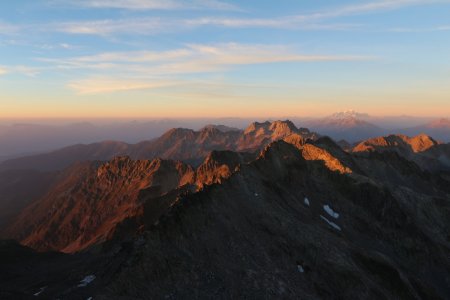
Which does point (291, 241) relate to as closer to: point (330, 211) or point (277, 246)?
point (277, 246)

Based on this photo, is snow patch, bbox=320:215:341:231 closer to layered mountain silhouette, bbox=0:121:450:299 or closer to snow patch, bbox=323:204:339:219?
layered mountain silhouette, bbox=0:121:450:299

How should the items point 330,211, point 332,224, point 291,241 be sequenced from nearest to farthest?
1. point 291,241
2. point 332,224
3. point 330,211

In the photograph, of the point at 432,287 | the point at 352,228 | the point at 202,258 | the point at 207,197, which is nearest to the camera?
the point at 202,258

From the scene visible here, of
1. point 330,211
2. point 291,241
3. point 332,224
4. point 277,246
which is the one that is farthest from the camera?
point 330,211

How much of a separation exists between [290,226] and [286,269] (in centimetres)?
1188

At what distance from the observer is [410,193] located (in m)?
114

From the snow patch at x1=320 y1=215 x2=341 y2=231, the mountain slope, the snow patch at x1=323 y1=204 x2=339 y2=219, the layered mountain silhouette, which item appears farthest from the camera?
the snow patch at x1=323 y1=204 x2=339 y2=219

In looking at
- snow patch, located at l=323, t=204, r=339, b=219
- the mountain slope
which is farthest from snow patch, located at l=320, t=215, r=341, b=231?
snow patch, located at l=323, t=204, r=339, b=219

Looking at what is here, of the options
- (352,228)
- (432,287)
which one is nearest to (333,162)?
(352,228)

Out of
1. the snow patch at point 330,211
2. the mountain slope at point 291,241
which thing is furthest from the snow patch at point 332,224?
the snow patch at point 330,211

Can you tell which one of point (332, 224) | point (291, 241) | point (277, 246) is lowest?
point (332, 224)

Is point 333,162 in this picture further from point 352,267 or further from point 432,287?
point 352,267

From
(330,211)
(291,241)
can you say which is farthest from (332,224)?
(291,241)

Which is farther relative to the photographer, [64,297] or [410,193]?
[410,193]
